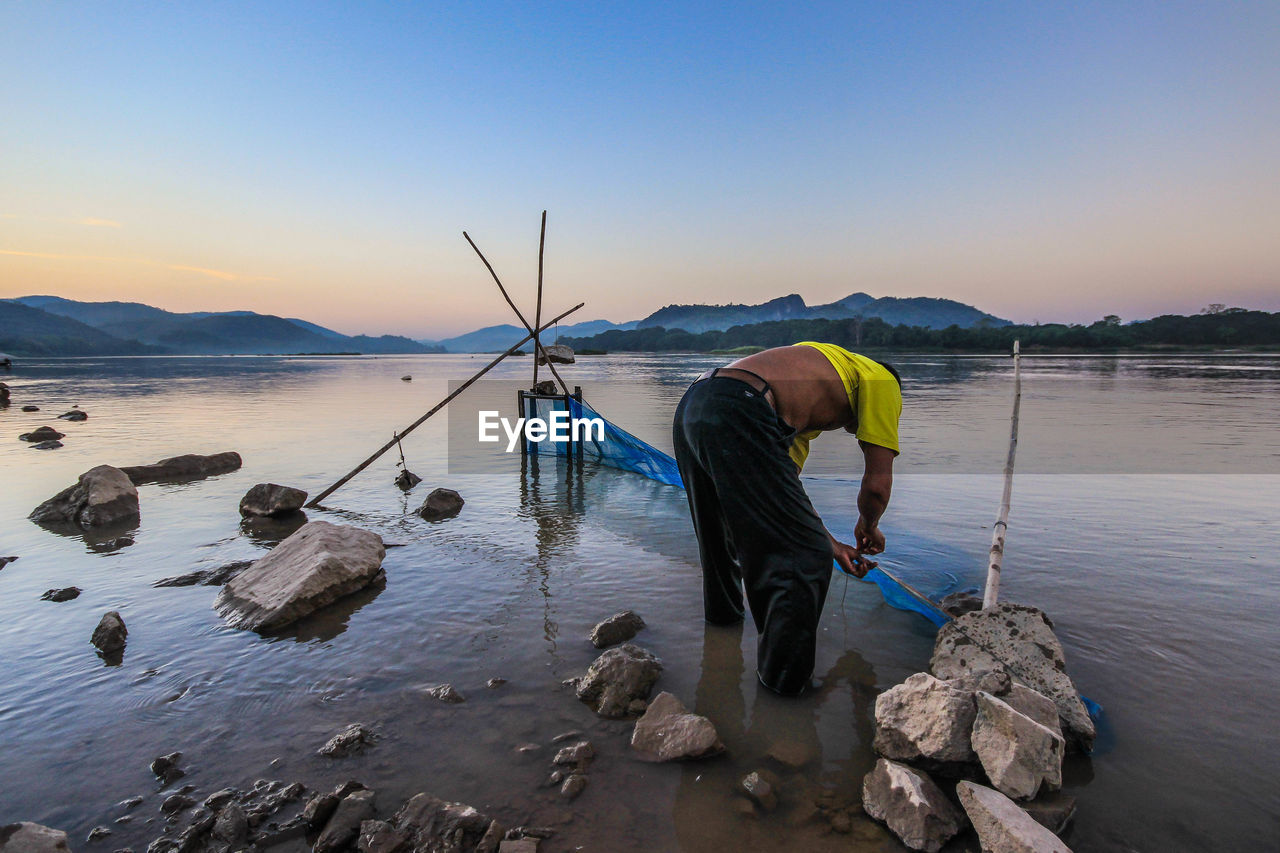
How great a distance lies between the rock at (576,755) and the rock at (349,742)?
1031mm

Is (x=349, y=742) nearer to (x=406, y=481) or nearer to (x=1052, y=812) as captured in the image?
(x=1052, y=812)

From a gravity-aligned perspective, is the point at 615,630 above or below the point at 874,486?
below

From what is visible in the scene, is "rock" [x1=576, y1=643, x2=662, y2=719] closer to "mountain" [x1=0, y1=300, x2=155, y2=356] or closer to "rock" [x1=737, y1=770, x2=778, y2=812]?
"rock" [x1=737, y1=770, x2=778, y2=812]

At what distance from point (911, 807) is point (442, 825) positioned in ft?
6.60

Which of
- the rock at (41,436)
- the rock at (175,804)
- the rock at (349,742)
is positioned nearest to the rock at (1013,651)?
the rock at (349,742)

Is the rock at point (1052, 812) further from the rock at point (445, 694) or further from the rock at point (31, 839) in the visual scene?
the rock at point (31, 839)

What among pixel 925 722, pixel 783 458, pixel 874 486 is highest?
pixel 783 458

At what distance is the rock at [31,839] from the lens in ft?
7.42

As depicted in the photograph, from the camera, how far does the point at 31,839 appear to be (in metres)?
2.30

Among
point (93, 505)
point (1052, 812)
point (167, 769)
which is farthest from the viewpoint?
point (93, 505)

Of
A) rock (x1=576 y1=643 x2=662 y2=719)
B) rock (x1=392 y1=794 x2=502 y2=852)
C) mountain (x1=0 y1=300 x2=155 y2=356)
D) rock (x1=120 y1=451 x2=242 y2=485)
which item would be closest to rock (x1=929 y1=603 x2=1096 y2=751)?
rock (x1=576 y1=643 x2=662 y2=719)

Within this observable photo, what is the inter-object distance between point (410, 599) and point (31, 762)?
2.40m

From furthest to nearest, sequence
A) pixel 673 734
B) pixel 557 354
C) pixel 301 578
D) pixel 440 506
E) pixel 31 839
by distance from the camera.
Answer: pixel 557 354
pixel 440 506
pixel 301 578
pixel 673 734
pixel 31 839

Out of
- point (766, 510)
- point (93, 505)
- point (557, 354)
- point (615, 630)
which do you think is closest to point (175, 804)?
point (615, 630)
